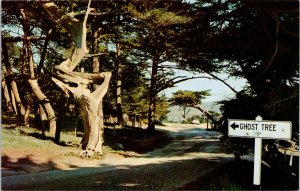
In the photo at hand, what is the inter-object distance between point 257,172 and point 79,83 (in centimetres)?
1558

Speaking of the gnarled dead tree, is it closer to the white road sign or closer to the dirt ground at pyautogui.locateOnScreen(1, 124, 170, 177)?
the dirt ground at pyautogui.locateOnScreen(1, 124, 170, 177)

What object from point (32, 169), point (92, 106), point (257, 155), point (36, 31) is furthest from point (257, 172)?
point (36, 31)

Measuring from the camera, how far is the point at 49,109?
959 inches

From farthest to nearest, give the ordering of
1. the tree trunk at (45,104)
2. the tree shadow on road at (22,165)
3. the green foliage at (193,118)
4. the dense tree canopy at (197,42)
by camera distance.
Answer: the green foliage at (193,118) → the tree trunk at (45,104) → the tree shadow on road at (22,165) → the dense tree canopy at (197,42)

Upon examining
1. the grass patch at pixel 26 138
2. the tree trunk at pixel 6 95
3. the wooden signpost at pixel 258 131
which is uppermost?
the tree trunk at pixel 6 95

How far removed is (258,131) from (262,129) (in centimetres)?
7

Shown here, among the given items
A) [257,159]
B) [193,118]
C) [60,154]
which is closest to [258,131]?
[257,159]

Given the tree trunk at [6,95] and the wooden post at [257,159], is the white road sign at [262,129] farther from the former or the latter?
the tree trunk at [6,95]

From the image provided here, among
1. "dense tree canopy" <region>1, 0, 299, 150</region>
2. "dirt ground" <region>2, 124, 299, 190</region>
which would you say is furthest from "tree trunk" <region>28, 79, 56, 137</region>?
"dirt ground" <region>2, 124, 299, 190</region>

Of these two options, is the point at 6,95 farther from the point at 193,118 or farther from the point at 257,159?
the point at 193,118

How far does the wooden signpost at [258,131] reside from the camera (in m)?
6.12

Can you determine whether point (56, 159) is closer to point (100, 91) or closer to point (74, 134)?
point (100, 91)

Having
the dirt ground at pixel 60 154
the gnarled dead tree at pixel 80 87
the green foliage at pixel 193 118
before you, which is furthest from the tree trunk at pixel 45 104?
the green foliage at pixel 193 118

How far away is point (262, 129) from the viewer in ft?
20.4
